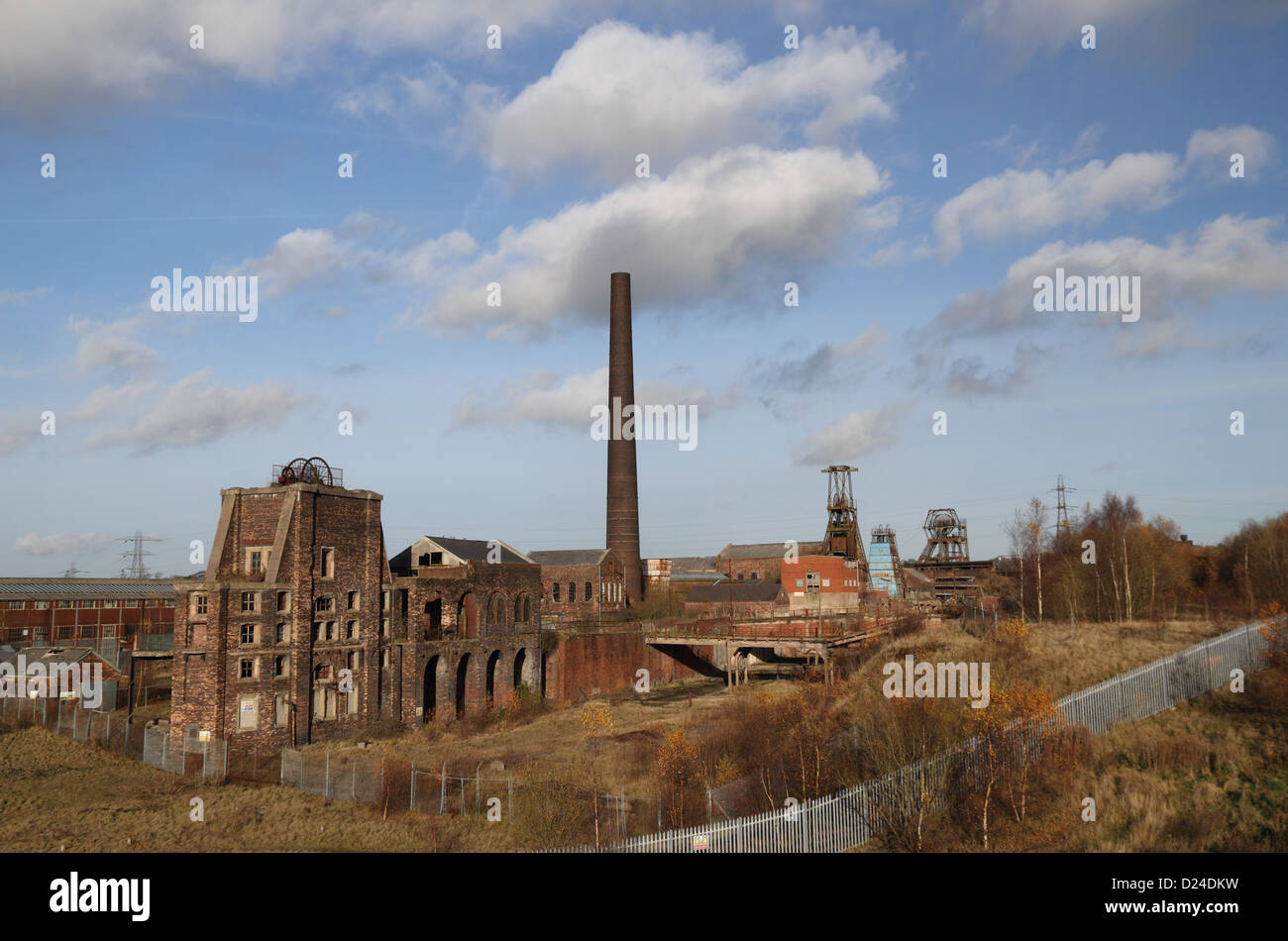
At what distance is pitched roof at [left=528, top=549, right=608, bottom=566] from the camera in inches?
2488

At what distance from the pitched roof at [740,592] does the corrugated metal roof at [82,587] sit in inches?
1496

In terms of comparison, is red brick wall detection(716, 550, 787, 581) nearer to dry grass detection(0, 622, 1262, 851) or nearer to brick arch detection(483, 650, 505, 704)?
dry grass detection(0, 622, 1262, 851)

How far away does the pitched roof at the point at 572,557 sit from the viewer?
2488 inches

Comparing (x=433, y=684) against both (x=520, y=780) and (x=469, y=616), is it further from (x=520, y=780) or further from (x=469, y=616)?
(x=520, y=780)

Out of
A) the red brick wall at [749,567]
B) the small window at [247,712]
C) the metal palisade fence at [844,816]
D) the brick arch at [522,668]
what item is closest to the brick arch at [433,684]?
the brick arch at [522,668]

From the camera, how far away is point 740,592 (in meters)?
64.4

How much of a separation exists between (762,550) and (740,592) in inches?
1280

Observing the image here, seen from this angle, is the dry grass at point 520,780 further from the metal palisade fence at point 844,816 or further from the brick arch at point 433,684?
the brick arch at point 433,684

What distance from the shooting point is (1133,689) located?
2317cm

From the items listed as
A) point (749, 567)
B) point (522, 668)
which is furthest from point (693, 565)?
point (522, 668)

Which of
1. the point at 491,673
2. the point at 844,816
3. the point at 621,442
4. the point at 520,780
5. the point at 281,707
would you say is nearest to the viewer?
the point at 844,816

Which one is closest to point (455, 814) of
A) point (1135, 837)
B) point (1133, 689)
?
point (1135, 837)

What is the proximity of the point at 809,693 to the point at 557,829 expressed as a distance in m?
A: 18.8
